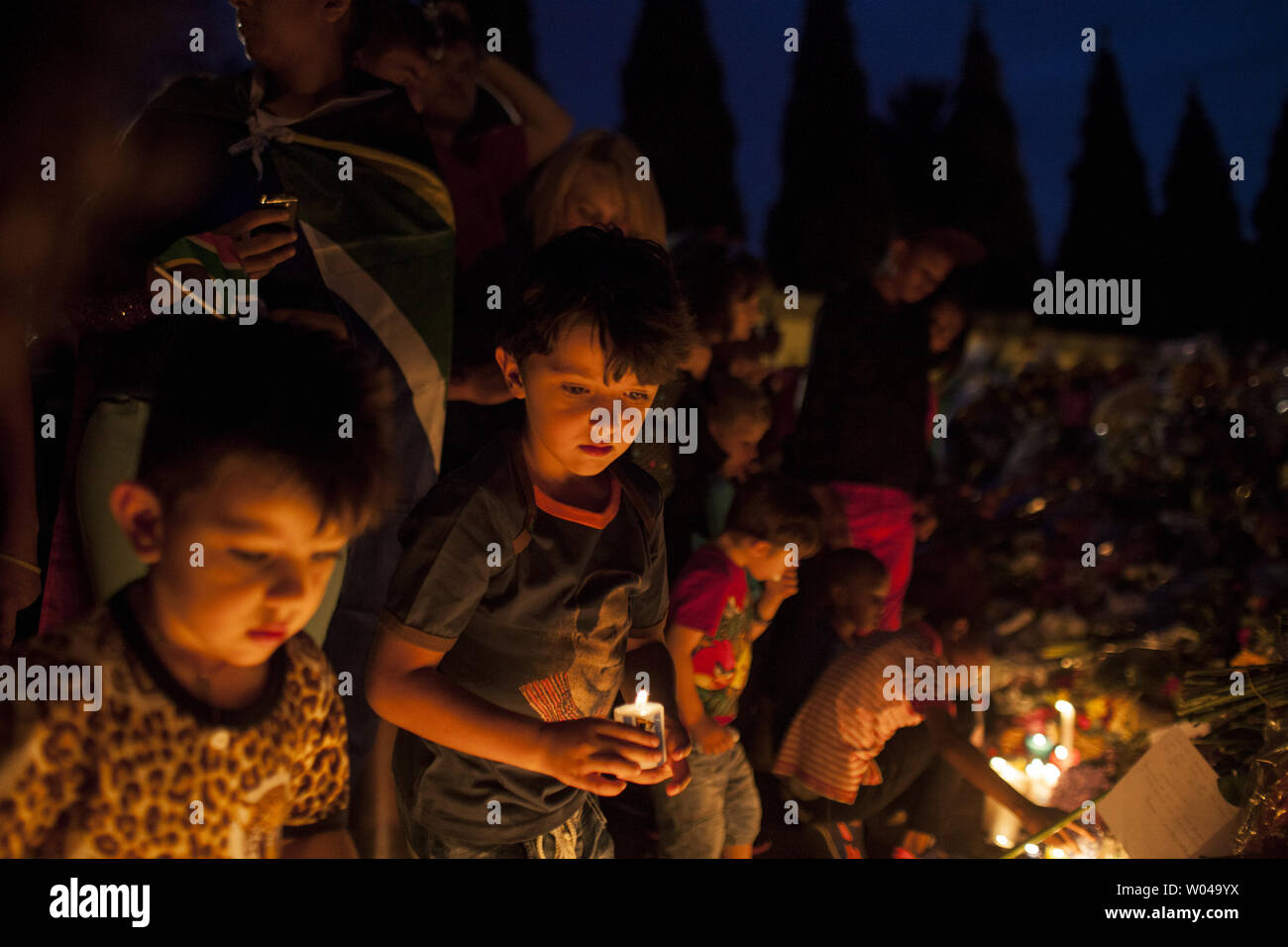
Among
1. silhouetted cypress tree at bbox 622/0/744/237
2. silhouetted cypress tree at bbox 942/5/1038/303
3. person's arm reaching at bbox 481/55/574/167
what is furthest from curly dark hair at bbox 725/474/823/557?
silhouetted cypress tree at bbox 942/5/1038/303

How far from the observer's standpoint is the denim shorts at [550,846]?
198 centimetres

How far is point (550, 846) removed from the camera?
2.02 m

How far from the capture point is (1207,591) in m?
4.65

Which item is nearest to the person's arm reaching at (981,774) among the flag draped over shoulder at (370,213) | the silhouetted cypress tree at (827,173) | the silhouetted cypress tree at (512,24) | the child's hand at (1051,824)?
the child's hand at (1051,824)

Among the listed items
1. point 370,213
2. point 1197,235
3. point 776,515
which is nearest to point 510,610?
point 370,213

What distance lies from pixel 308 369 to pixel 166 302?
15.7 inches

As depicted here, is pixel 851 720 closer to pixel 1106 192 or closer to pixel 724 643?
pixel 724 643

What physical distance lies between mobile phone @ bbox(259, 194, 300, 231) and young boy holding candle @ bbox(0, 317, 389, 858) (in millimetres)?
327

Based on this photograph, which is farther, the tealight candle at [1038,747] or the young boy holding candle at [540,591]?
the tealight candle at [1038,747]

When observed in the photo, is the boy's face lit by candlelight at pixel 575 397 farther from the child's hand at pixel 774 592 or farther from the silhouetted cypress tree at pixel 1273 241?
the silhouetted cypress tree at pixel 1273 241

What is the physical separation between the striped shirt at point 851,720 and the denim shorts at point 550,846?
1.01 m

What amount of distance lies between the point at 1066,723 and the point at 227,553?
3467 millimetres
